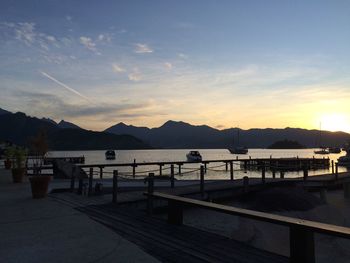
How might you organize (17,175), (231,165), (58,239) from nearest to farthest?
1. (58,239)
2. (17,175)
3. (231,165)

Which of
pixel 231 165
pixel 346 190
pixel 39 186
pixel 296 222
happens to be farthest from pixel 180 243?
pixel 346 190

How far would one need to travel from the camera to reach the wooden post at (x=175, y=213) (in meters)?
9.70

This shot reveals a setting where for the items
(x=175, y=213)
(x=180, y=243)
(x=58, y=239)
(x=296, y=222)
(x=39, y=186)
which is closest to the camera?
(x=296, y=222)

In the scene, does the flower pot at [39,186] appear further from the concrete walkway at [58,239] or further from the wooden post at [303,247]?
the wooden post at [303,247]

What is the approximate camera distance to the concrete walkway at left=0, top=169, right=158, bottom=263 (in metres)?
6.89

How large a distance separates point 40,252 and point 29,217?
421cm

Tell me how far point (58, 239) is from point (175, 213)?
2957 mm

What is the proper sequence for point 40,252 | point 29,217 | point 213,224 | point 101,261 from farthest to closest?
point 213,224 → point 29,217 → point 40,252 → point 101,261

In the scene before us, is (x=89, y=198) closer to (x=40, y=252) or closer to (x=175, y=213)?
(x=175, y=213)

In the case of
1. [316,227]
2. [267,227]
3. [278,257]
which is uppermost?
[316,227]

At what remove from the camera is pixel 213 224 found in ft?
54.6

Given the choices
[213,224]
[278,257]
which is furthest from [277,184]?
[278,257]

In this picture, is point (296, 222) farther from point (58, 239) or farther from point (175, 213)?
point (58, 239)

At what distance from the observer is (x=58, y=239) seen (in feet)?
27.0
